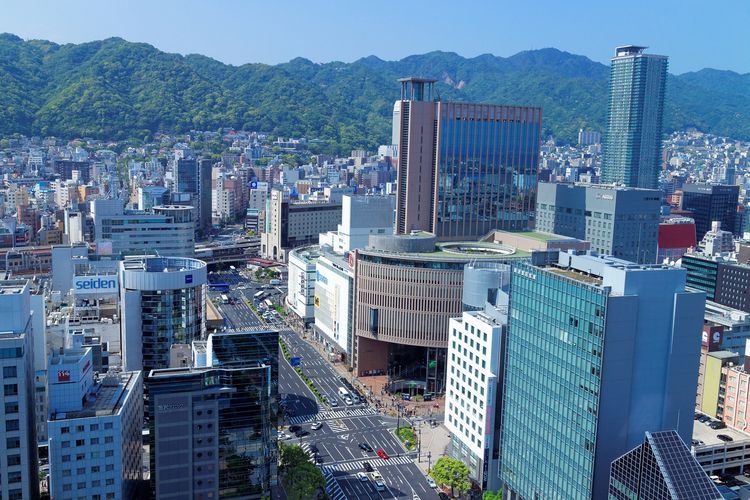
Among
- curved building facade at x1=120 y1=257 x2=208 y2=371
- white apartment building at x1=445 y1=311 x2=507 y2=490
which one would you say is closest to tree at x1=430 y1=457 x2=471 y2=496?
white apartment building at x1=445 y1=311 x2=507 y2=490

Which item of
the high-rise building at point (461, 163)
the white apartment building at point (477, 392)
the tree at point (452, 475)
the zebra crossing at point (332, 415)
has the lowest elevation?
the zebra crossing at point (332, 415)

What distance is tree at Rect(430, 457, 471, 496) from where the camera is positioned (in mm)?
39188

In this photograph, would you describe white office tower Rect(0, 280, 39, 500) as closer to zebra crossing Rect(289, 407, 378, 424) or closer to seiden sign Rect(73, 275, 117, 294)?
zebra crossing Rect(289, 407, 378, 424)

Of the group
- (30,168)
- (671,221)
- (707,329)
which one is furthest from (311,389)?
(30,168)

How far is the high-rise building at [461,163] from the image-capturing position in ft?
226

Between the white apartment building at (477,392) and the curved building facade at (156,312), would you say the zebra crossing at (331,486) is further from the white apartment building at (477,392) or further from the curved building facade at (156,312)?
the curved building facade at (156,312)

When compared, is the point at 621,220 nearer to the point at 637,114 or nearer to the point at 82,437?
the point at 82,437

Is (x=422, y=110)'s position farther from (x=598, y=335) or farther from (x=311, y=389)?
(x=598, y=335)

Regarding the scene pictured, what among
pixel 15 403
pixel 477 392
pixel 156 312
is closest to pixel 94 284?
pixel 156 312

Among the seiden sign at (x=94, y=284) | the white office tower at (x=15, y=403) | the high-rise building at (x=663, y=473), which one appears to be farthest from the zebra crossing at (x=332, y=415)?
the high-rise building at (x=663, y=473)

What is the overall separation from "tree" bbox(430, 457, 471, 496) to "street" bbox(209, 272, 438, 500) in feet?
4.41

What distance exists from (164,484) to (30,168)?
5623 inches

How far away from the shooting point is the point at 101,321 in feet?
169

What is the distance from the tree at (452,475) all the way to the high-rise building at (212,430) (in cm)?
1012
